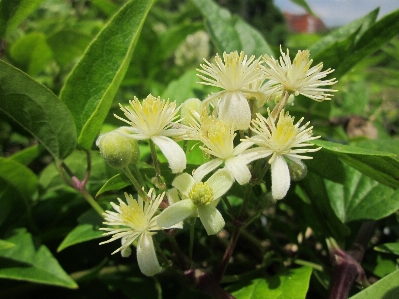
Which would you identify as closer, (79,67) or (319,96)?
(319,96)

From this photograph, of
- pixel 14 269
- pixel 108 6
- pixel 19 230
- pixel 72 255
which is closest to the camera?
pixel 14 269


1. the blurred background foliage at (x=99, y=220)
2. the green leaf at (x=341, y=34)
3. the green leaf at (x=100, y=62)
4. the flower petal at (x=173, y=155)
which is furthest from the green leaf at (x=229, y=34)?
the flower petal at (x=173, y=155)

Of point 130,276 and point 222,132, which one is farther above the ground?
point 222,132

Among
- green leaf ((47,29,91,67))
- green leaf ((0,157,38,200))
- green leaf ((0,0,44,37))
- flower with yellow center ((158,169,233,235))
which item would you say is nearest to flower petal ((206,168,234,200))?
flower with yellow center ((158,169,233,235))

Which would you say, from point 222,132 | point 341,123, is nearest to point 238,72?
point 222,132

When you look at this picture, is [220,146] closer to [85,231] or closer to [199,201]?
[199,201]

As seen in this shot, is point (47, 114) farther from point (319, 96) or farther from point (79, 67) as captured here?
point (319, 96)

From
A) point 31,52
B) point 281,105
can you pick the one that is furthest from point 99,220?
point 31,52
